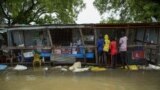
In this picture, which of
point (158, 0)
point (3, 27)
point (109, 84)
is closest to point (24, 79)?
point (109, 84)

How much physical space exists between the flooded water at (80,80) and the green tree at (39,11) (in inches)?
379

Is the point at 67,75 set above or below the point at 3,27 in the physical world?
below

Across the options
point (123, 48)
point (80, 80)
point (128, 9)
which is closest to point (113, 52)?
point (123, 48)

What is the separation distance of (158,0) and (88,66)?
6.75 m

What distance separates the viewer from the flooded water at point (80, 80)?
1491cm

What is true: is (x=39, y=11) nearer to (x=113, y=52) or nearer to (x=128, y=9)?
(x=128, y=9)

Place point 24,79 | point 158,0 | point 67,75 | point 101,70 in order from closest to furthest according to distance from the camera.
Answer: point 24,79 < point 67,75 < point 101,70 < point 158,0

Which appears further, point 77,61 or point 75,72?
point 77,61

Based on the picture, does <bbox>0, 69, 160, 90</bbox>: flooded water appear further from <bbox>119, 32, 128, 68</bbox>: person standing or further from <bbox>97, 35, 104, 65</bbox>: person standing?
<bbox>97, 35, 104, 65</bbox>: person standing

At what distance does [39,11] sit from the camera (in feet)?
114

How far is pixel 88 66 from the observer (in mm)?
20688

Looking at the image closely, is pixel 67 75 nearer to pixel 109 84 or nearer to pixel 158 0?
pixel 109 84

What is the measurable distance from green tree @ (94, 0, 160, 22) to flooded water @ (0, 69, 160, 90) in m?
6.66

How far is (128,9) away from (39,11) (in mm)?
8186
